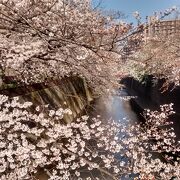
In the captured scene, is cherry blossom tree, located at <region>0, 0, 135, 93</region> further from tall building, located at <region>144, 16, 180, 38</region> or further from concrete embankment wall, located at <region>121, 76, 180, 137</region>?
concrete embankment wall, located at <region>121, 76, 180, 137</region>

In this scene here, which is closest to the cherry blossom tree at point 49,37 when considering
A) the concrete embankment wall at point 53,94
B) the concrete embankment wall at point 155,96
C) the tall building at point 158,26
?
the tall building at point 158,26

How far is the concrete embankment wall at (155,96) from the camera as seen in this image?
25236 mm

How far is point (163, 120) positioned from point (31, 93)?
917 centimetres

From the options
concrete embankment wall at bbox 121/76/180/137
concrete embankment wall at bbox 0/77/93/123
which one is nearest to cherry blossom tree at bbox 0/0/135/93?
concrete embankment wall at bbox 0/77/93/123

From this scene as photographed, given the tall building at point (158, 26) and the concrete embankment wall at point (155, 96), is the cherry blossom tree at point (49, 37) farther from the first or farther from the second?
the concrete embankment wall at point (155, 96)

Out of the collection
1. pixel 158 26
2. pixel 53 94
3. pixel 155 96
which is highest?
pixel 158 26

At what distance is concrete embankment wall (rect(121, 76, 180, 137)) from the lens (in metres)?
25.2

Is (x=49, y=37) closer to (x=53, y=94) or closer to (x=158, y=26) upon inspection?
(x=158, y=26)

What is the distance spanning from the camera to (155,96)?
33.2m

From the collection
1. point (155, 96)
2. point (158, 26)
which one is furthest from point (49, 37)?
point (155, 96)

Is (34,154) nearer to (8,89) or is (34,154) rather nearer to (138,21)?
(138,21)

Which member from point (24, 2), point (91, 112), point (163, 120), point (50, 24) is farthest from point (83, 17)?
point (91, 112)

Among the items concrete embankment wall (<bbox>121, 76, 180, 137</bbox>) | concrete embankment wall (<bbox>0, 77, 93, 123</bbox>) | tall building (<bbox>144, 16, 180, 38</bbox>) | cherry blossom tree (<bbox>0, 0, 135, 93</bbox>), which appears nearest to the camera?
tall building (<bbox>144, 16, 180, 38</bbox>)

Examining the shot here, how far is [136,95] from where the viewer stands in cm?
4506
